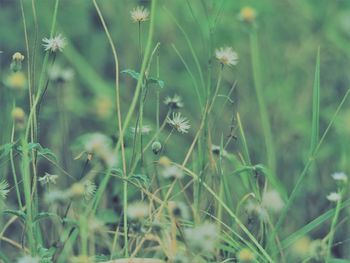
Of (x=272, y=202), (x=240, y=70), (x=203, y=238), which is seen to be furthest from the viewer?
(x=240, y=70)

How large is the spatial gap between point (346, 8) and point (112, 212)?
4.33 ft

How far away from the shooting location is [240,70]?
7.40ft

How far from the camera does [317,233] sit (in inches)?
63.2

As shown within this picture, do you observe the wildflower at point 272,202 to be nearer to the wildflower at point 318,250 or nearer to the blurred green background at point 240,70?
the wildflower at point 318,250

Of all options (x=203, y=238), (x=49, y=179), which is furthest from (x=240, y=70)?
(x=203, y=238)

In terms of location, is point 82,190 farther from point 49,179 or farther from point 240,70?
point 240,70

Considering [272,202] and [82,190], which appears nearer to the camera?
[82,190]

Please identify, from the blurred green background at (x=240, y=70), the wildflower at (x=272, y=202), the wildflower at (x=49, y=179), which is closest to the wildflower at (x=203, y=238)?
the wildflower at (x=272, y=202)

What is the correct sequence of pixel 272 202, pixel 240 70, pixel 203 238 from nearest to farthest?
1. pixel 203 238
2. pixel 272 202
3. pixel 240 70

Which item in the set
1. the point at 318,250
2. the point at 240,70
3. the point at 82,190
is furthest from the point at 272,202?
the point at 240,70

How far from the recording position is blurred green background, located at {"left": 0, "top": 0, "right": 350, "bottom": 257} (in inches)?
71.4

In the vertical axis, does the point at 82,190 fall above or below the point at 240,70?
below

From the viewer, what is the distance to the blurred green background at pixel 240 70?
71.4 inches

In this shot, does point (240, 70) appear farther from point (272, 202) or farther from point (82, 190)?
point (82, 190)
